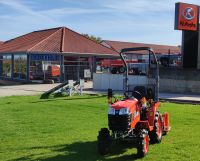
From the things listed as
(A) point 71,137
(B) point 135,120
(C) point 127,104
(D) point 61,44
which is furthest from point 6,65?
(C) point 127,104

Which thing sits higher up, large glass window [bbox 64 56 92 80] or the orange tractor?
large glass window [bbox 64 56 92 80]

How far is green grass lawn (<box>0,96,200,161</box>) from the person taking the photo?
9000mm

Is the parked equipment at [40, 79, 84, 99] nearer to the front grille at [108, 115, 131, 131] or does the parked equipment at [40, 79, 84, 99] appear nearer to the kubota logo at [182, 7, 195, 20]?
the kubota logo at [182, 7, 195, 20]

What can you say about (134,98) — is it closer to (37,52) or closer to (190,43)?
(190,43)

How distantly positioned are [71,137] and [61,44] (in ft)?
112

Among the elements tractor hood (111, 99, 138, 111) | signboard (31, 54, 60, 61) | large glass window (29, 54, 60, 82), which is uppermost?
signboard (31, 54, 60, 61)

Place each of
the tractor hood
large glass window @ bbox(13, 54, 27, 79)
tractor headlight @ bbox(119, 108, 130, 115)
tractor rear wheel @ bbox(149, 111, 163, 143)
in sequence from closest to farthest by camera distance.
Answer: tractor headlight @ bbox(119, 108, 130, 115) < the tractor hood < tractor rear wheel @ bbox(149, 111, 163, 143) < large glass window @ bbox(13, 54, 27, 79)

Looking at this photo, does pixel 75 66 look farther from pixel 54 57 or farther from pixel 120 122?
pixel 120 122

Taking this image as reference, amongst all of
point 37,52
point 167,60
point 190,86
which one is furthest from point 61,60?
point 190,86

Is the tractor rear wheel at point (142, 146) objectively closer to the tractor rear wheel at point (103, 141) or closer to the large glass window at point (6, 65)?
the tractor rear wheel at point (103, 141)

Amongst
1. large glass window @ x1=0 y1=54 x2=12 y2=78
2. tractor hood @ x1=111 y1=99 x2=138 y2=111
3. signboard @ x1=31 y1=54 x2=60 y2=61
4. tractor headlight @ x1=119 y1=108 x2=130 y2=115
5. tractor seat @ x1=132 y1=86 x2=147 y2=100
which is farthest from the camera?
large glass window @ x1=0 y1=54 x2=12 y2=78

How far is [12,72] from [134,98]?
128 feet

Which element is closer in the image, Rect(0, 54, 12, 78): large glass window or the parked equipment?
the parked equipment

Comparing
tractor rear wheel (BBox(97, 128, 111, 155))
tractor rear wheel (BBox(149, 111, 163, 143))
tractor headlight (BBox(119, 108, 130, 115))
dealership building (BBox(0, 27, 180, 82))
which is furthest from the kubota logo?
tractor headlight (BBox(119, 108, 130, 115))
